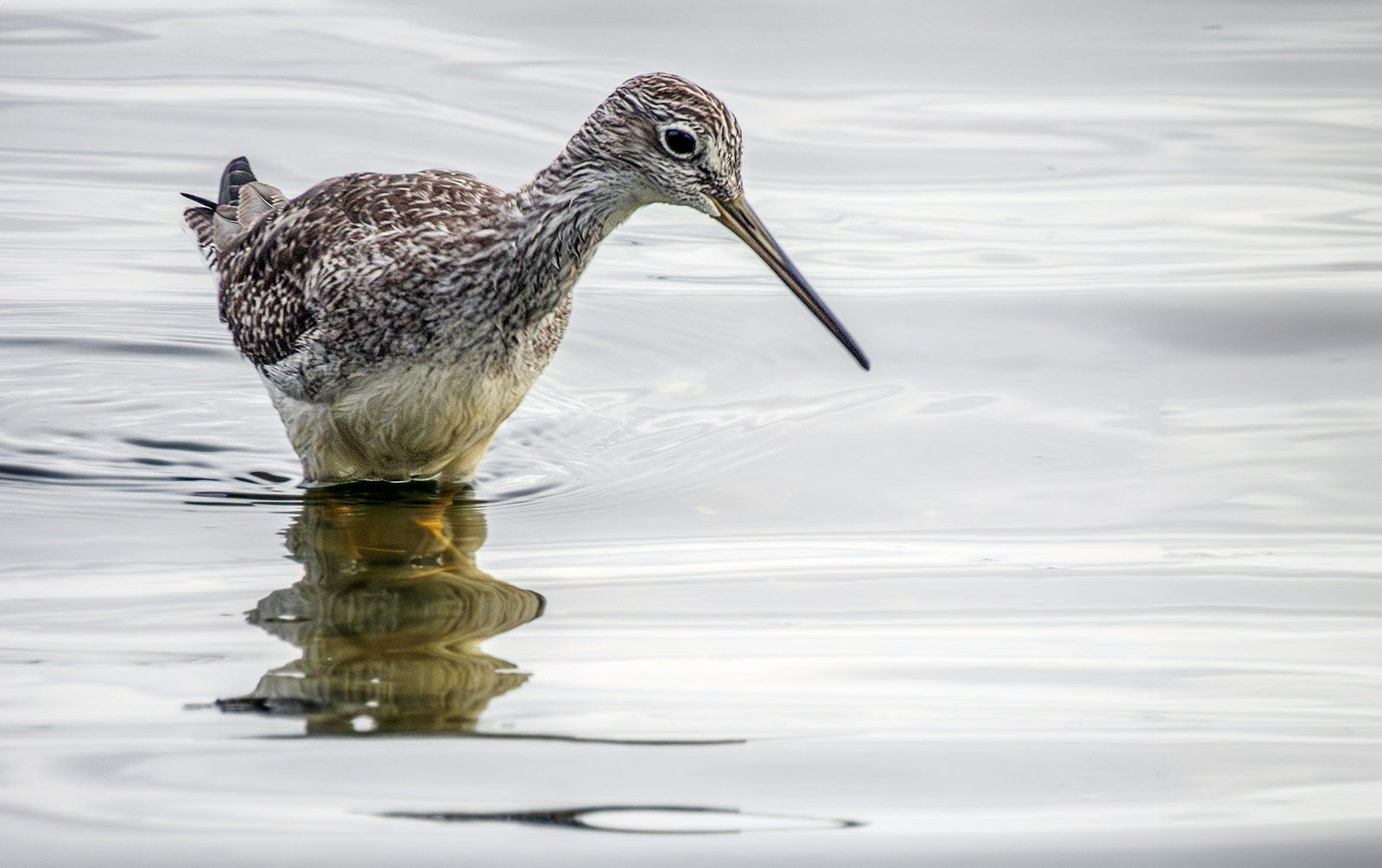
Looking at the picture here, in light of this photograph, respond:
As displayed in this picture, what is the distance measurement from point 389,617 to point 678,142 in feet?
6.19

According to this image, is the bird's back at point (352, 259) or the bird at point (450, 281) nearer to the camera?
the bird at point (450, 281)

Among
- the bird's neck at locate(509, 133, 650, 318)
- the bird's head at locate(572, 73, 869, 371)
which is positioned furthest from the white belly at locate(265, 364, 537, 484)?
the bird's head at locate(572, 73, 869, 371)

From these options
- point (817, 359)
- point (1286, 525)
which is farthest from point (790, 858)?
point (817, 359)

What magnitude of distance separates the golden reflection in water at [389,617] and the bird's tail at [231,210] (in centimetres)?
180

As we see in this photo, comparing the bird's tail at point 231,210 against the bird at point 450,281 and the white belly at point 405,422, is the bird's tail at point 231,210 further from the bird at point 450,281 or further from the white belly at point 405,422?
the white belly at point 405,422

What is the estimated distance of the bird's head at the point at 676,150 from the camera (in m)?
6.07

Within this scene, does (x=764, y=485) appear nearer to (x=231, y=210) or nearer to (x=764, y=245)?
(x=764, y=245)

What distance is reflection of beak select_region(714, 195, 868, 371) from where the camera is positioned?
6219 millimetres

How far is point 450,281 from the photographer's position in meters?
6.53

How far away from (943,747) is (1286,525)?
253 cm

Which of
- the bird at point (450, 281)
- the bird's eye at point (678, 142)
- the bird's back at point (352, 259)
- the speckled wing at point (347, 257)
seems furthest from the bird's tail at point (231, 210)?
the bird's eye at point (678, 142)

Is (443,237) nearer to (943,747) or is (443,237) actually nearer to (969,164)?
(943,747)

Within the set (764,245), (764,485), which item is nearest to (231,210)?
(764,485)

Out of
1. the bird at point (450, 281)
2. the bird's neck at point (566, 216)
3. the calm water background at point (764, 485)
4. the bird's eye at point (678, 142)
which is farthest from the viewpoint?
the bird's neck at point (566, 216)
